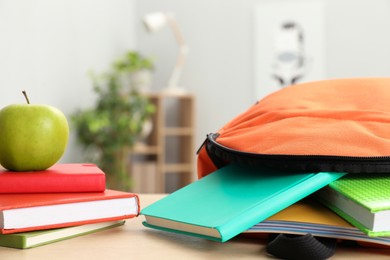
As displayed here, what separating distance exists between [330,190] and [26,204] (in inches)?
14.5

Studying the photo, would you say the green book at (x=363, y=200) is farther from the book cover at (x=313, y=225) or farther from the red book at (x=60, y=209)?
the red book at (x=60, y=209)

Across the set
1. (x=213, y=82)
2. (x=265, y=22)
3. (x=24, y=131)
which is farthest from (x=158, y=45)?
(x=24, y=131)

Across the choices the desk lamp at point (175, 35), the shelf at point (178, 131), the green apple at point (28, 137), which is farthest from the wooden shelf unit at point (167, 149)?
the green apple at point (28, 137)

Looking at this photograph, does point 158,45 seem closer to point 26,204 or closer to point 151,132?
point 151,132

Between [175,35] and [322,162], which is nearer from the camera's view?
[322,162]

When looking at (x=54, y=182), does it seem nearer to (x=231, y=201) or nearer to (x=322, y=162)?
(x=231, y=201)

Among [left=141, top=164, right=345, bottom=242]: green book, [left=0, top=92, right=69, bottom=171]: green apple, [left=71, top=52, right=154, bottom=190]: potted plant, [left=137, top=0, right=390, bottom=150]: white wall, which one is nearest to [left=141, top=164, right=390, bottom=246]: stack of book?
[left=141, top=164, right=345, bottom=242]: green book

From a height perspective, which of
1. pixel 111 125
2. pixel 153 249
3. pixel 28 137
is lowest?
pixel 111 125

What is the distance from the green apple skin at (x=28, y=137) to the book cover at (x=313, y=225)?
0.33 meters

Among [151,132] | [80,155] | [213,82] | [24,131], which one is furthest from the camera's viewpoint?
[213,82]

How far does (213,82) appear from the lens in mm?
5566

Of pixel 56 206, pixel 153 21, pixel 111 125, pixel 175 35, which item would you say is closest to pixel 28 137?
pixel 56 206

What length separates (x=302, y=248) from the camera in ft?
2.17

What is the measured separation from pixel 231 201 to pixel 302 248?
0.39ft
